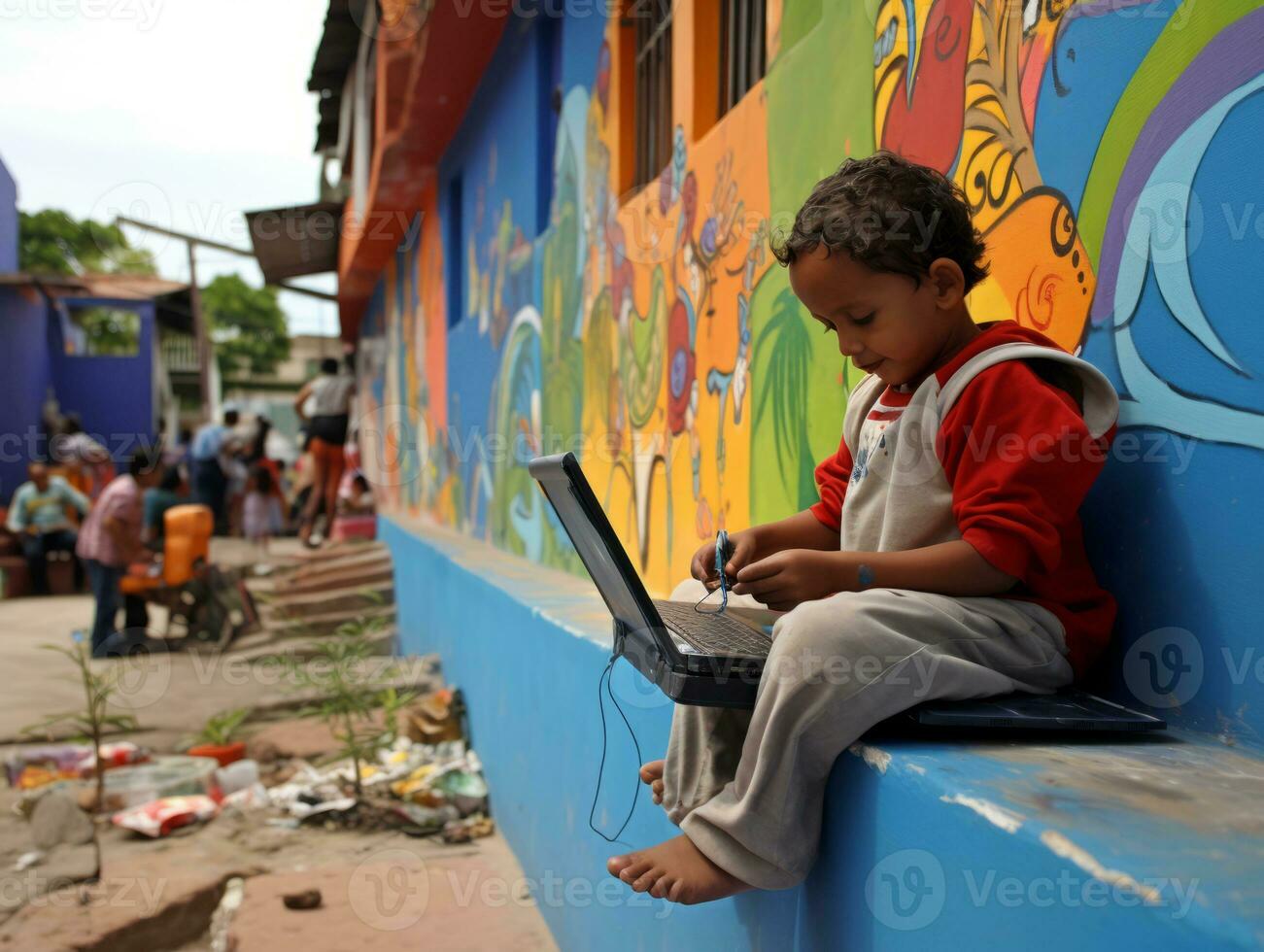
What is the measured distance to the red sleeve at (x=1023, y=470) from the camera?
1.37m

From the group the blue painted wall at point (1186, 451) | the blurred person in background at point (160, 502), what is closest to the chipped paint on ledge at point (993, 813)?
the blue painted wall at point (1186, 451)

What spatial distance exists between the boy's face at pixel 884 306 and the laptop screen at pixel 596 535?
45 cm

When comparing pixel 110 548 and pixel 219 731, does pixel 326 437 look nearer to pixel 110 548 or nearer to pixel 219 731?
pixel 110 548

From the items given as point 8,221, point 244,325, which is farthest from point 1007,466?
point 244,325

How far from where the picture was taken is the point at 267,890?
3766 millimetres

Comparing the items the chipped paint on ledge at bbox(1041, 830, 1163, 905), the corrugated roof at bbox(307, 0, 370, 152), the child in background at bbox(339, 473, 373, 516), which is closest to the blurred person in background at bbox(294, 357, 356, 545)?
the child in background at bbox(339, 473, 373, 516)

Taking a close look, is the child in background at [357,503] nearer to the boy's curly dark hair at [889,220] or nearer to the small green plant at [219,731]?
the small green plant at [219,731]

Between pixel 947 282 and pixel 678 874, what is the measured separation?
3.02 ft

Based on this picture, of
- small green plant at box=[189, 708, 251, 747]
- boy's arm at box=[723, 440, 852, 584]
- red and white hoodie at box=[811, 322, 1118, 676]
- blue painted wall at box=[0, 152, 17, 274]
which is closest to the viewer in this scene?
red and white hoodie at box=[811, 322, 1118, 676]

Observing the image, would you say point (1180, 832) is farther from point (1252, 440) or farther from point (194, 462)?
point (194, 462)

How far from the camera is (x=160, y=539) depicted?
1042 cm

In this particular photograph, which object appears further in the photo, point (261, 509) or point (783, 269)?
point (261, 509)

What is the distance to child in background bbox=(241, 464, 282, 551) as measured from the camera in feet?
43.4

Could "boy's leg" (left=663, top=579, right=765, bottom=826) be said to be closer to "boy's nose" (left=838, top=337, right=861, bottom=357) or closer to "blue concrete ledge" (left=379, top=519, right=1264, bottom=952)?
"blue concrete ledge" (left=379, top=519, right=1264, bottom=952)
